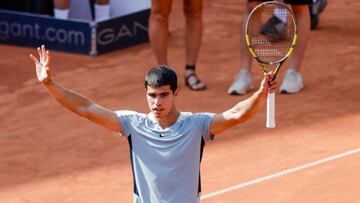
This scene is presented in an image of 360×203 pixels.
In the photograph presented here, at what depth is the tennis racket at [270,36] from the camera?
17.8ft

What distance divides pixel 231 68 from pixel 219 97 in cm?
102

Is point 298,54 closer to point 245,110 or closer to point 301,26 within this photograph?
point 301,26

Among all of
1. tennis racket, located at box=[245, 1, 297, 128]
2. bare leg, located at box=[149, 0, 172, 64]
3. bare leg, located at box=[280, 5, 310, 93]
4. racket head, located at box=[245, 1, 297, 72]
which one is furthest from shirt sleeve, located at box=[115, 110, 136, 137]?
bare leg, located at box=[280, 5, 310, 93]

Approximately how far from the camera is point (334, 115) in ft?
28.3

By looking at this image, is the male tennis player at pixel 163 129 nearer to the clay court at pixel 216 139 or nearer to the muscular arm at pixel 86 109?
the muscular arm at pixel 86 109

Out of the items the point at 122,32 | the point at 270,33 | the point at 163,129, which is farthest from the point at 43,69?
the point at 122,32

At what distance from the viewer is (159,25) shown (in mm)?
9172

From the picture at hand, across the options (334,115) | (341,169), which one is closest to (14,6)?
(334,115)

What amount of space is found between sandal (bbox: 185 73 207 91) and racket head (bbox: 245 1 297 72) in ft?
4.16

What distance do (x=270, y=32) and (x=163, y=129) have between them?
271cm

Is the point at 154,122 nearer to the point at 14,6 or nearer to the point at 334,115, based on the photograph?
the point at 334,115

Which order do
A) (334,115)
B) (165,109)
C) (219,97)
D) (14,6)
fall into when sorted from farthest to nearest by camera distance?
(14,6) < (219,97) < (334,115) < (165,109)

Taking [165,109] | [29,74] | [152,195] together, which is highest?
[165,109]

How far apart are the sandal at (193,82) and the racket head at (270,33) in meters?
1.27
